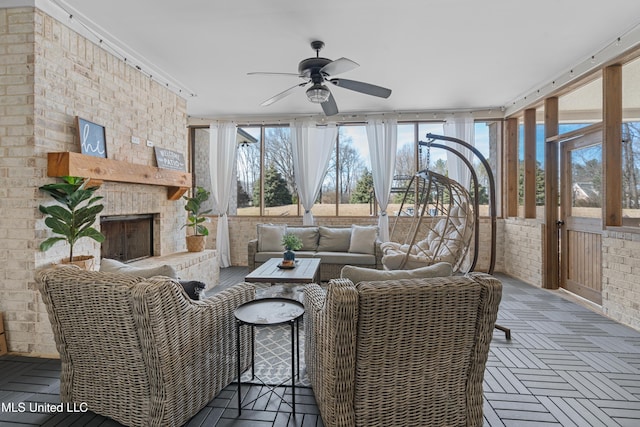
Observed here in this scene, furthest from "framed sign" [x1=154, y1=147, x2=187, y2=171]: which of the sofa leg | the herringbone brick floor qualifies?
the sofa leg

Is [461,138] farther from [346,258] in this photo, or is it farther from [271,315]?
[271,315]

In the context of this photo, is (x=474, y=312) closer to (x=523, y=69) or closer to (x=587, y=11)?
(x=587, y=11)

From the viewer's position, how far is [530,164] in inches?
199

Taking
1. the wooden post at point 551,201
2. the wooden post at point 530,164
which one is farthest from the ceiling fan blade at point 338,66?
the wooden post at point 530,164

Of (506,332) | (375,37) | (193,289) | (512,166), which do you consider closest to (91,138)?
(193,289)

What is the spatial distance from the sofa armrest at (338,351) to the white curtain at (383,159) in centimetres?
414

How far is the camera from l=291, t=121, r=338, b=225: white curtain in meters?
5.86

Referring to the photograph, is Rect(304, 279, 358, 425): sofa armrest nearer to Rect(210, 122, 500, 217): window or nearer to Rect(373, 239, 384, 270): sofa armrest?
Rect(373, 239, 384, 270): sofa armrest

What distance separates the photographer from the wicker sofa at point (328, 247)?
4758 millimetres

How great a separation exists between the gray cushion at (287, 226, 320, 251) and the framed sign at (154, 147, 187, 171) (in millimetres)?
1982

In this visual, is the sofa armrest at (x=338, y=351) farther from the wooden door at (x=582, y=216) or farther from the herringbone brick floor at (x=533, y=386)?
the wooden door at (x=582, y=216)

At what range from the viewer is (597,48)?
345cm

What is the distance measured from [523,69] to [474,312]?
3847mm

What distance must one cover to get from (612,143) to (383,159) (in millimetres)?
3115
